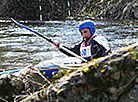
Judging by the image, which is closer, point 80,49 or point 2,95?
point 2,95

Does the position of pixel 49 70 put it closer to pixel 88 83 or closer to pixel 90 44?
pixel 90 44

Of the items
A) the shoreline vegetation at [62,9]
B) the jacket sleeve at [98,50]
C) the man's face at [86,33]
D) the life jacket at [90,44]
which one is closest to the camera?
the jacket sleeve at [98,50]

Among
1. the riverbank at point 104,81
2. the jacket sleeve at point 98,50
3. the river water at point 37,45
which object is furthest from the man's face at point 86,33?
the riverbank at point 104,81

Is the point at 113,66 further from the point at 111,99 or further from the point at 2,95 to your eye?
the point at 2,95

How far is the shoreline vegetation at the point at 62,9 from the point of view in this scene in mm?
19797

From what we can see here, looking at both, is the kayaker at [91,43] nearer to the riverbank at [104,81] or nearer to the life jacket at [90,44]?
the life jacket at [90,44]

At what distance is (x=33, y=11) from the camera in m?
23.5

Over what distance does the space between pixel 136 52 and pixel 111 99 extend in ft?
2.12

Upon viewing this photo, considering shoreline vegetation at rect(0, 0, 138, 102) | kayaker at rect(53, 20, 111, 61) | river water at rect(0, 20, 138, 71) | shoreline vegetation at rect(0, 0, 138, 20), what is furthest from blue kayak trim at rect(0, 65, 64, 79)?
shoreline vegetation at rect(0, 0, 138, 20)

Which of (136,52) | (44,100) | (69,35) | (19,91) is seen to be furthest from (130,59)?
(69,35)

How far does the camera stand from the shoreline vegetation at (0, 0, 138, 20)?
19797 mm

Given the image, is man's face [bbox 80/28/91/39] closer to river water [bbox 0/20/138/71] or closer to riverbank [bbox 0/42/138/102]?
river water [bbox 0/20/138/71]

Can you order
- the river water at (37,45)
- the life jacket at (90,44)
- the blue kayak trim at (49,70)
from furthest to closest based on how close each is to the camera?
1. the river water at (37,45)
2. the life jacket at (90,44)
3. the blue kayak trim at (49,70)

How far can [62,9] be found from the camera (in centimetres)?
2341
